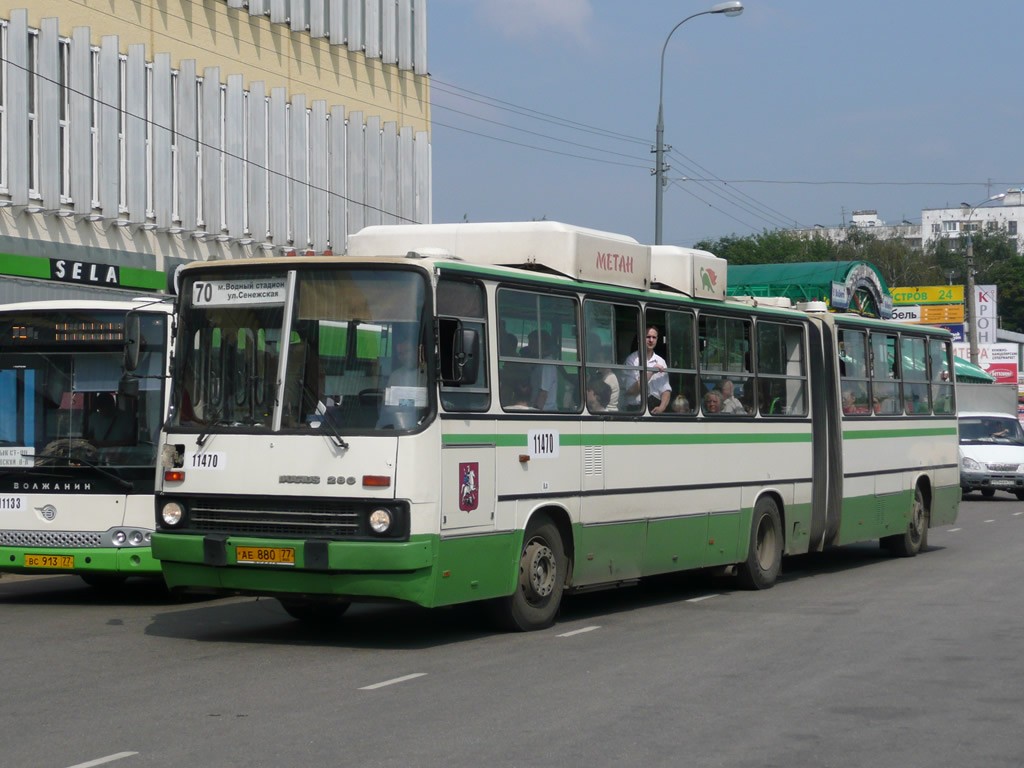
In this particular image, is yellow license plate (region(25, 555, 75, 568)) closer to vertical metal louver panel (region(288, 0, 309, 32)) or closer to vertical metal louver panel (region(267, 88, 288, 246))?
vertical metal louver panel (region(267, 88, 288, 246))

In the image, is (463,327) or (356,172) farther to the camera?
(356,172)

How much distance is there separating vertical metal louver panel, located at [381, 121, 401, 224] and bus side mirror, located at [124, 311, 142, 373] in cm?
2573

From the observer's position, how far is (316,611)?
40.5 ft

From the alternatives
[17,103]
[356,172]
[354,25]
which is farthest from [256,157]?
[17,103]

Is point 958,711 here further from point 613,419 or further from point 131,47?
point 131,47

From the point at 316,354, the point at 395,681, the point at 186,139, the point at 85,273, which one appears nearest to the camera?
the point at 395,681

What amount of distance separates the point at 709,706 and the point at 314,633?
163 inches

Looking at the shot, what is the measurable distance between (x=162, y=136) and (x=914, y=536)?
16.7 meters

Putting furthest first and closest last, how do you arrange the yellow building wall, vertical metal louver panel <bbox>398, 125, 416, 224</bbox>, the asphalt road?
vertical metal louver panel <bbox>398, 125, 416, 224</bbox> < the yellow building wall < the asphalt road

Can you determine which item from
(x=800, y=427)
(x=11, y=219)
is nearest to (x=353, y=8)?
(x=11, y=219)

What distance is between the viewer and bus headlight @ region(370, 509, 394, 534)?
33.9 ft

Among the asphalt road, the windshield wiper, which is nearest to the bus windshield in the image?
the windshield wiper

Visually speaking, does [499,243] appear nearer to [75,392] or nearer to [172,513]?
[172,513]

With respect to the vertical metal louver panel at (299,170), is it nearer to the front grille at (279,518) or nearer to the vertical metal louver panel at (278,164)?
the vertical metal louver panel at (278,164)
